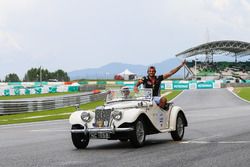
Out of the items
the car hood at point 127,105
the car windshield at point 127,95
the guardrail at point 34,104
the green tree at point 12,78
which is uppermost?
the green tree at point 12,78

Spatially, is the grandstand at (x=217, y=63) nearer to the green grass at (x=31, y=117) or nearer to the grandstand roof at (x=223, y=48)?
the grandstand roof at (x=223, y=48)

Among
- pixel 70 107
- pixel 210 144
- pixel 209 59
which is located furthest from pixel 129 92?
pixel 209 59

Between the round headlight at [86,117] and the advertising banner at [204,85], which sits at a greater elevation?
the round headlight at [86,117]

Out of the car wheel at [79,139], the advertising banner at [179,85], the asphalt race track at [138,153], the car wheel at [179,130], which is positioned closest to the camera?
the asphalt race track at [138,153]

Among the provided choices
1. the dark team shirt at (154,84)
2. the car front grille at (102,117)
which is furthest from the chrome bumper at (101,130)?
the dark team shirt at (154,84)

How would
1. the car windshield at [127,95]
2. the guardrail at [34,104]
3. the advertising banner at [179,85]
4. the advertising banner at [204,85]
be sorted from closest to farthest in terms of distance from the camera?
the car windshield at [127,95], the guardrail at [34,104], the advertising banner at [179,85], the advertising banner at [204,85]

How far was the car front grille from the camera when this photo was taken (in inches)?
467

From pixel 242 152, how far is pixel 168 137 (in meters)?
4.23

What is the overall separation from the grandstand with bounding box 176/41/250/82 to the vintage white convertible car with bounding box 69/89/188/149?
116835mm

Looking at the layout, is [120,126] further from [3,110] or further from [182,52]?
[182,52]

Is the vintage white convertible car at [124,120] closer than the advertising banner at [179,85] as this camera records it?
Yes

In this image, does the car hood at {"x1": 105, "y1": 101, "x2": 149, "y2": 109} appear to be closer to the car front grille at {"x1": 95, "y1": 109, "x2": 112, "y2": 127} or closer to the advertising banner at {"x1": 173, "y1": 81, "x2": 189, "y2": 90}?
the car front grille at {"x1": 95, "y1": 109, "x2": 112, "y2": 127}

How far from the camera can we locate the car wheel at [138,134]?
38.3ft

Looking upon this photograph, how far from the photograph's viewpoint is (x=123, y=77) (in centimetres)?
12962
